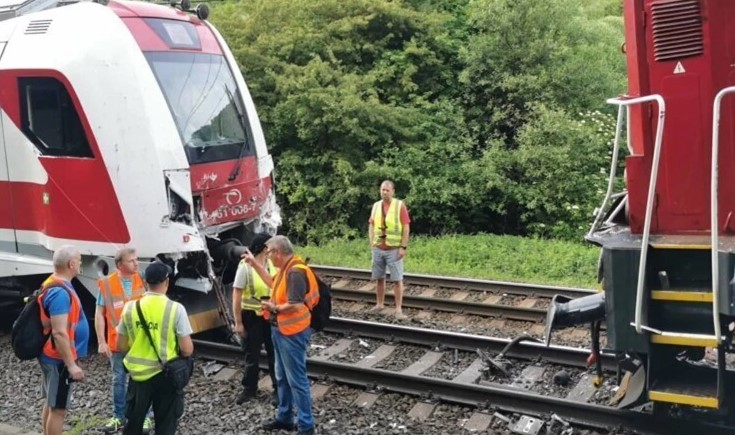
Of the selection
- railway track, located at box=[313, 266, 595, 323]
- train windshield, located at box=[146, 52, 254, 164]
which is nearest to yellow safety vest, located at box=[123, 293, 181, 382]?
train windshield, located at box=[146, 52, 254, 164]

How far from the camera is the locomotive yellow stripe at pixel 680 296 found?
4692 mm

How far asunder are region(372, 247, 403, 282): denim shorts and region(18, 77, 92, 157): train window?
3.68m

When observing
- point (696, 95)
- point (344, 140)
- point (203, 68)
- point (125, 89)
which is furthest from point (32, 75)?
point (344, 140)

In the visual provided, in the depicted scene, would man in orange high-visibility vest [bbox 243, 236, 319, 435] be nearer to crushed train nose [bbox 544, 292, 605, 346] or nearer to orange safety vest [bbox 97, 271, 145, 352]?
orange safety vest [bbox 97, 271, 145, 352]

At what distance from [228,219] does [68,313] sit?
3352 millimetres

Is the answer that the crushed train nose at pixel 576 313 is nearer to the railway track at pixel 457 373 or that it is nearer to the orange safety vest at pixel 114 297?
the railway track at pixel 457 373

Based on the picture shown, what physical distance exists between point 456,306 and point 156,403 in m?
5.02

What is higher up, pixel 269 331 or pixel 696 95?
pixel 696 95

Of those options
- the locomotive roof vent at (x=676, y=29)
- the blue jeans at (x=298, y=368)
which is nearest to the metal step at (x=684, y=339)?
the locomotive roof vent at (x=676, y=29)

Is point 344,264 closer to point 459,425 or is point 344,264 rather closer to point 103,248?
point 103,248

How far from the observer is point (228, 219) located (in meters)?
8.85

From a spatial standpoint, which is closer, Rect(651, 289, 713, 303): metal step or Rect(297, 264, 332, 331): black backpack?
Rect(651, 289, 713, 303): metal step

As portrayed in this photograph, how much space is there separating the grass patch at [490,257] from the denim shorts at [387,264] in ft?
7.51

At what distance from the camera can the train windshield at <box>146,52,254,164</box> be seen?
27.4ft
